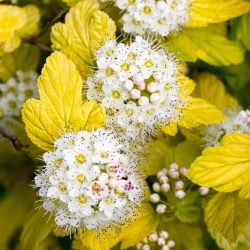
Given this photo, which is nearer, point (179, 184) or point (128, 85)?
point (128, 85)

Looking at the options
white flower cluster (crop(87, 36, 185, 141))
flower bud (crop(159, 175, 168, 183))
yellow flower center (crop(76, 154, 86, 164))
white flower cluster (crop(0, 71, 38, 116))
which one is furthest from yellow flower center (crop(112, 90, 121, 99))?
white flower cluster (crop(0, 71, 38, 116))

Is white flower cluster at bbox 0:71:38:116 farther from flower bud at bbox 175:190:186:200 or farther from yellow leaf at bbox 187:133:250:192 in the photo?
yellow leaf at bbox 187:133:250:192

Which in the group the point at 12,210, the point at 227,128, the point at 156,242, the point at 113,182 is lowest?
the point at 12,210

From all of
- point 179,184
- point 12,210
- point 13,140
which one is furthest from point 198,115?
point 12,210

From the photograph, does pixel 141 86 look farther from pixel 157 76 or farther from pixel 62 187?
pixel 62 187

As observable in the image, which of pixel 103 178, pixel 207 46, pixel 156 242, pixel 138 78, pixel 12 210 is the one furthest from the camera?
pixel 12 210

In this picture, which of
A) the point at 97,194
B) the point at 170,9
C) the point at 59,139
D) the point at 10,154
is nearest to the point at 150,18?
the point at 170,9
